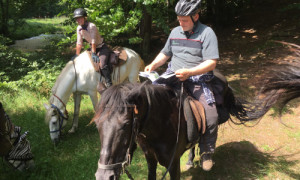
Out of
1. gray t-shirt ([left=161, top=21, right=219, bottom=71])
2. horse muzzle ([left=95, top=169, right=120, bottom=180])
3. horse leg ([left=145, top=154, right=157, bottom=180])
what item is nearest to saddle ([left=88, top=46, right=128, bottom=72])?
gray t-shirt ([left=161, top=21, right=219, bottom=71])

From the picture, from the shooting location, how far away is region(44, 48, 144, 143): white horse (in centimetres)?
453

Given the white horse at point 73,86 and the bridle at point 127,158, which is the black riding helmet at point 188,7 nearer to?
the bridle at point 127,158

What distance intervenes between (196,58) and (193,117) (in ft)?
2.30

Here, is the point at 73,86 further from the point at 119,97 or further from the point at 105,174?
the point at 105,174

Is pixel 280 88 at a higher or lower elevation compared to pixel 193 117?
higher

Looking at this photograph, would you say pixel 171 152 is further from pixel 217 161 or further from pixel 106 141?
pixel 217 161

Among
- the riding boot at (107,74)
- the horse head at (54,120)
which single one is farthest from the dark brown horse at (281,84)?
the horse head at (54,120)

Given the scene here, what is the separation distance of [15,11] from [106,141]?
19.0 metres

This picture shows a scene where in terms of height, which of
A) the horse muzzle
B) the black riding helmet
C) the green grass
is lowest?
the green grass

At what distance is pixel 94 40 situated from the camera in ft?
16.5

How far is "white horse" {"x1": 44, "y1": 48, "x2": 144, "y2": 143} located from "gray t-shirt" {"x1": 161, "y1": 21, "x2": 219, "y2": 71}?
291 cm

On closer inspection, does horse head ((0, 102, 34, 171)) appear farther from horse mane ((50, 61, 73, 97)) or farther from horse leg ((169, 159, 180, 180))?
horse leg ((169, 159, 180, 180))

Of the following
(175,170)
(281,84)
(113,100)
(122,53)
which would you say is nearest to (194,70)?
(113,100)

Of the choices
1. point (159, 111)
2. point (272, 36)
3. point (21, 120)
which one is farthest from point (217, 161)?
point (272, 36)
